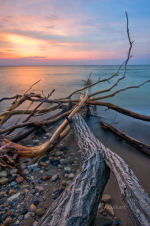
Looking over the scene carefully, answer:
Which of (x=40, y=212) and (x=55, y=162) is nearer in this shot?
(x=40, y=212)

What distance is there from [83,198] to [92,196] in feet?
0.24

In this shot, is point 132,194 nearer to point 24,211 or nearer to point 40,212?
point 40,212

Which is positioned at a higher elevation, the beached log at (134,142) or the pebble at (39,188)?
the beached log at (134,142)

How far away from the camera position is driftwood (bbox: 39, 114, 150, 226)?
819mm

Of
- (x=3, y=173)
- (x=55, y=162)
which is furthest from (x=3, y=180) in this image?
(x=55, y=162)

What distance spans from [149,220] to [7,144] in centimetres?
145

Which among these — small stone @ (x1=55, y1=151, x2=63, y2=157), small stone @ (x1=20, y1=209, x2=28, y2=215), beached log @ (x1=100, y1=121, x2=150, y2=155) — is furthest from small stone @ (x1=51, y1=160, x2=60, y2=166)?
beached log @ (x1=100, y1=121, x2=150, y2=155)

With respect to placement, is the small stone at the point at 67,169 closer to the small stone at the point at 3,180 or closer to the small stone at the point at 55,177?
the small stone at the point at 55,177

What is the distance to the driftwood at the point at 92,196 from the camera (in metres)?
0.82

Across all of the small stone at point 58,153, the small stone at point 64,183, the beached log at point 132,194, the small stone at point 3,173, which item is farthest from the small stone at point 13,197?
the beached log at point 132,194

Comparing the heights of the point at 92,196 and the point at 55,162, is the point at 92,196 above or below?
above

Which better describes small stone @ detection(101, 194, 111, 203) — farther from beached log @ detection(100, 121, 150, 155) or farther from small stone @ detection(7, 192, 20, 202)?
beached log @ detection(100, 121, 150, 155)

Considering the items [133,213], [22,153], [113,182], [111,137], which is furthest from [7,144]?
[111,137]

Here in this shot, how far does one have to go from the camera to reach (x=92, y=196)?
973 mm
